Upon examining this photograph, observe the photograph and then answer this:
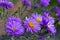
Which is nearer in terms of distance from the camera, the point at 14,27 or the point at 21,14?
the point at 14,27

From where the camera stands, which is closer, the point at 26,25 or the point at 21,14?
the point at 26,25

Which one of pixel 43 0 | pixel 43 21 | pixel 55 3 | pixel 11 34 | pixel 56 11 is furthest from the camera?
pixel 55 3

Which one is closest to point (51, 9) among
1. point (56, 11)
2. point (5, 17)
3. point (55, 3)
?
point (56, 11)

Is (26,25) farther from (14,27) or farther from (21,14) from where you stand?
(21,14)

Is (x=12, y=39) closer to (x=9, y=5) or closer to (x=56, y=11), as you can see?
(x=9, y=5)

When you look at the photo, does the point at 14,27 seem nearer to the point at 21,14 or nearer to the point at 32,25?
the point at 32,25

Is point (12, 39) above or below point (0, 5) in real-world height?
below

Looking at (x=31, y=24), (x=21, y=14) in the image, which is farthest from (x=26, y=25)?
(x=21, y=14)

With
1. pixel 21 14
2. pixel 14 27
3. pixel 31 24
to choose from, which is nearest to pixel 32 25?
pixel 31 24
